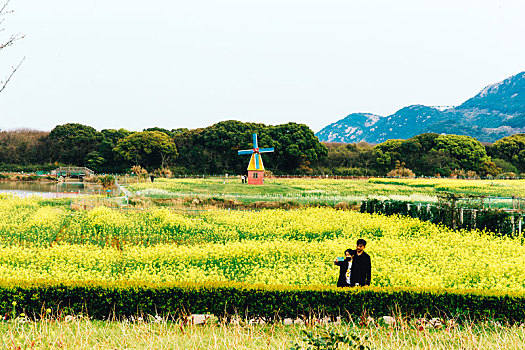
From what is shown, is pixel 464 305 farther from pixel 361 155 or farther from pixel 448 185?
pixel 361 155

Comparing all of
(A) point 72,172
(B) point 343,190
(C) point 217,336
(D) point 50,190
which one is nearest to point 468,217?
(C) point 217,336

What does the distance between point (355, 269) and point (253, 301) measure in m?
2.04

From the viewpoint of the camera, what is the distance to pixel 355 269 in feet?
25.3

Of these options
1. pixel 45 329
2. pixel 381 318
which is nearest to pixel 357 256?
pixel 381 318

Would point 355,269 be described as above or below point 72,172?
below

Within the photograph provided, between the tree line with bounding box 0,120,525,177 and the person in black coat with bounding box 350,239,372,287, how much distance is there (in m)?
55.5

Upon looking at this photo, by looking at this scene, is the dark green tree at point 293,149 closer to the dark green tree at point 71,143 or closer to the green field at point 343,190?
the green field at point 343,190

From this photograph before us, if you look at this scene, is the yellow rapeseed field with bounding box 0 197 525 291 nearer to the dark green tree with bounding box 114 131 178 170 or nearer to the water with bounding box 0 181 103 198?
the water with bounding box 0 181 103 198

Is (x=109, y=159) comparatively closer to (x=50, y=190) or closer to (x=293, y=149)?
(x=50, y=190)

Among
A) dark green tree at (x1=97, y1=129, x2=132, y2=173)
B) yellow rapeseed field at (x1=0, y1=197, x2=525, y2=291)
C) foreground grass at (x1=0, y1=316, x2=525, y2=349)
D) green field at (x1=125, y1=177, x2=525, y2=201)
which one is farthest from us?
dark green tree at (x1=97, y1=129, x2=132, y2=173)

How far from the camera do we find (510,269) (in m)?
10.7

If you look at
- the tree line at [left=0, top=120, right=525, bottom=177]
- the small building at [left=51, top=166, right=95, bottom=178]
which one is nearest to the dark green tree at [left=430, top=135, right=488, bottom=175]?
the tree line at [left=0, top=120, right=525, bottom=177]

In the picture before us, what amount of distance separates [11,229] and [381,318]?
15592 millimetres

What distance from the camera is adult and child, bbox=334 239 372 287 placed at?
755 centimetres
